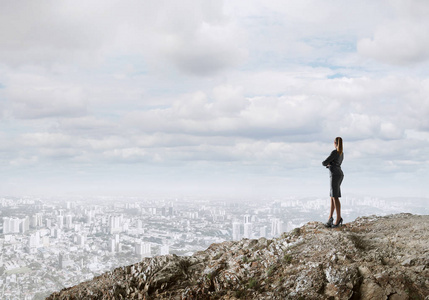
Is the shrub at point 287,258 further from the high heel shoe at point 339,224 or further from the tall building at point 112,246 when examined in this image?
the tall building at point 112,246

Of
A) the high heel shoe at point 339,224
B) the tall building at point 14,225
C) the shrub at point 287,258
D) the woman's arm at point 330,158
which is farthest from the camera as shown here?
the tall building at point 14,225

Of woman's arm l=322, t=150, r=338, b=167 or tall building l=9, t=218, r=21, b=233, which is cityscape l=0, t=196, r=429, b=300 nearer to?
tall building l=9, t=218, r=21, b=233

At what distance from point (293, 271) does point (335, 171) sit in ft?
18.1

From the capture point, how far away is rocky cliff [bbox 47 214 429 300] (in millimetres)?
9852

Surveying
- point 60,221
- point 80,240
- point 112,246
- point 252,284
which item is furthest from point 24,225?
point 252,284

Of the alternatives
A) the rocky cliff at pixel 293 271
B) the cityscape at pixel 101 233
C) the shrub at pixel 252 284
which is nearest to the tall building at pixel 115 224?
the cityscape at pixel 101 233

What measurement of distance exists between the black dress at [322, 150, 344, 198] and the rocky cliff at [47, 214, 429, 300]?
1684mm

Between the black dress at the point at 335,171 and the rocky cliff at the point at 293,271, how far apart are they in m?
1.68

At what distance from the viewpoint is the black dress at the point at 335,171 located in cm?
1445

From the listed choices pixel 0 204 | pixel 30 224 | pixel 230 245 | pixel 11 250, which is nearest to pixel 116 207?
pixel 30 224

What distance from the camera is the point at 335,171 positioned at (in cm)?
1462

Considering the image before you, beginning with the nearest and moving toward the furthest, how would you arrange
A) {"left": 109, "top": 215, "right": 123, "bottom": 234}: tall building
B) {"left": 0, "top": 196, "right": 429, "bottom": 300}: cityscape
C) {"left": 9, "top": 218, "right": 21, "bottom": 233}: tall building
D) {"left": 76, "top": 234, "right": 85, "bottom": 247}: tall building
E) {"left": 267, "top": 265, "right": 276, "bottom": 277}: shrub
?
{"left": 267, "top": 265, "right": 276, "bottom": 277}: shrub < {"left": 0, "top": 196, "right": 429, "bottom": 300}: cityscape < {"left": 76, "top": 234, "right": 85, "bottom": 247}: tall building < {"left": 109, "top": 215, "right": 123, "bottom": 234}: tall building < {"left": 9, "top": 218, "right": 21, "bottom": 233}: tall building

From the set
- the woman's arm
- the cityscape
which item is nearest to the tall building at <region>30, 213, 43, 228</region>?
the cityscape

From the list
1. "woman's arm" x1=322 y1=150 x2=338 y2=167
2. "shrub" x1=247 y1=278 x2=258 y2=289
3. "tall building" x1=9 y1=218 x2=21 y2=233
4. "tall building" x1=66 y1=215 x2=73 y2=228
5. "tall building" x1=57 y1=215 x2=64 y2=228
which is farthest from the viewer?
"tall building" x1=66 y1=215 x2=73 y2=228
